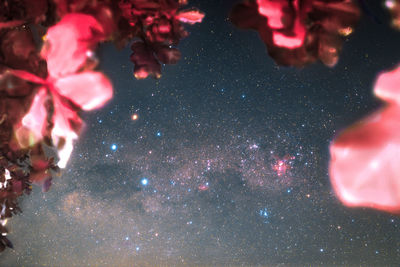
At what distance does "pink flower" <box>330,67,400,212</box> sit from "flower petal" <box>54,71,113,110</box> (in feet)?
0.96

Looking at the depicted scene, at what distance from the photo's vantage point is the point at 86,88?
381 millimetres

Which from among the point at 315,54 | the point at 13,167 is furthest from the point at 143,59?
the point at 13,167

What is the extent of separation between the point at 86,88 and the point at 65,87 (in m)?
0.03

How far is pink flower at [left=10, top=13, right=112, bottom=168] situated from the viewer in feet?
1.18

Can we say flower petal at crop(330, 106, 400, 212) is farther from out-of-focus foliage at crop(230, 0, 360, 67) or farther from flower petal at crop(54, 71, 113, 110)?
flower petal at crop(54, 71, 113, 110)

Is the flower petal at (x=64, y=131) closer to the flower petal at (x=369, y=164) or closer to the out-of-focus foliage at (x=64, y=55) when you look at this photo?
the out-of-focus foliage at (x=64, y=55)

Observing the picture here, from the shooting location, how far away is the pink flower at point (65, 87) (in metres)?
0.36

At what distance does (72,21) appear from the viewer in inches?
13.7

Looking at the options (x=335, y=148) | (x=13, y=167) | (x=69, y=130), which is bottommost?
(x=13, y=167)

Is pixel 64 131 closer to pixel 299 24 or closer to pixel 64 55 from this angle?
pixel 64 55

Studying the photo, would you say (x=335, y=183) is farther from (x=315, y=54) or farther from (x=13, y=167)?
(x=13, y=167)

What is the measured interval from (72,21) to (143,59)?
130 mm

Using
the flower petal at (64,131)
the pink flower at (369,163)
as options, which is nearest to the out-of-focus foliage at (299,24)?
the pink flower at (369,163)

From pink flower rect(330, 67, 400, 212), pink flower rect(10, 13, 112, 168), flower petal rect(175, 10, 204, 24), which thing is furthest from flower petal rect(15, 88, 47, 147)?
pink flower rect(330, 67, 400, 212)
